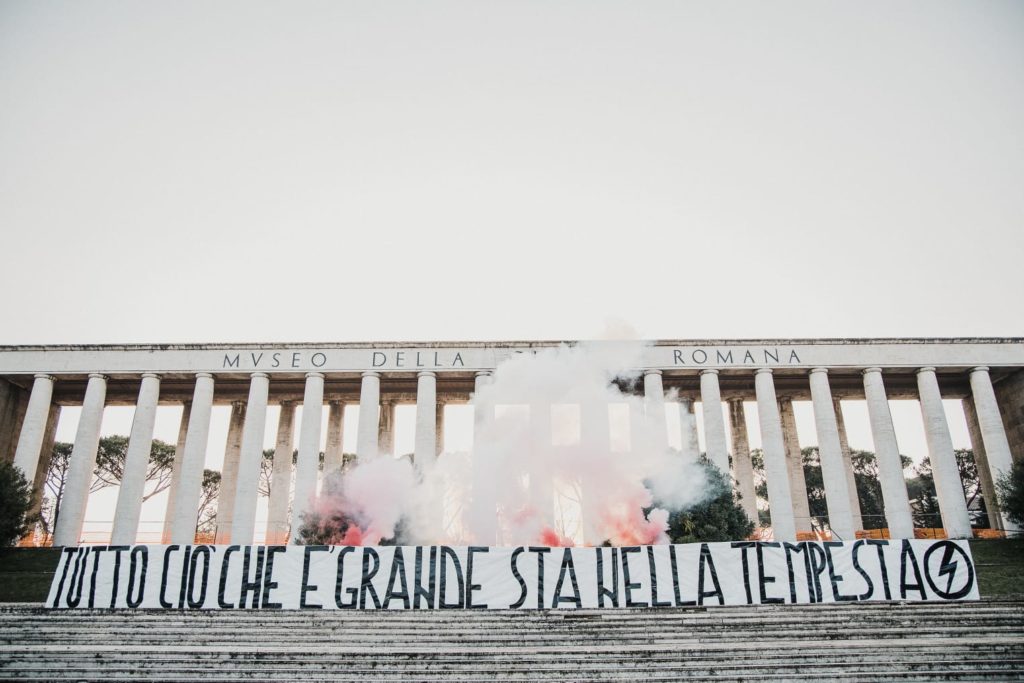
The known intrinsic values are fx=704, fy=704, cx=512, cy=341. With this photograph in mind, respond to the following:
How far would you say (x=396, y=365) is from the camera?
34.8m

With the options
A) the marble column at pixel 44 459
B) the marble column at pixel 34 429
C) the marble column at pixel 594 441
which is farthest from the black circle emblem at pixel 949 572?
the marble column at pixel 34 429

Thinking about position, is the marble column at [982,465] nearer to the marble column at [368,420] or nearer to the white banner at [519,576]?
the white banner at [519,576]

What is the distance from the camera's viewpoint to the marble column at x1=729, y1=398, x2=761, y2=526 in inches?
1412

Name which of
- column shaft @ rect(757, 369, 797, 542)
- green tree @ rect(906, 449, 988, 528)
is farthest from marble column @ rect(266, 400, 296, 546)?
green tree @ rect(906, 449, 988, 528)

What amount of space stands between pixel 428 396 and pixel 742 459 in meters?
17.3

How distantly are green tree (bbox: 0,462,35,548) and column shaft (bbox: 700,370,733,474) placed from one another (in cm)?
2858

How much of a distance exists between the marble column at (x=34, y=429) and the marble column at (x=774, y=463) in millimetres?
33889

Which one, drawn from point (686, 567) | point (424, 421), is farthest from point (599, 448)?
point (686, 567)

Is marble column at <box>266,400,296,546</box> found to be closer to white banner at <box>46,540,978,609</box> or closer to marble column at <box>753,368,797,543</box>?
white banner at <box>46,540,978,609</box>

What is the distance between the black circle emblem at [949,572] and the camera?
17.8m

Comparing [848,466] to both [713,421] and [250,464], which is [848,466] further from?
[250,464]

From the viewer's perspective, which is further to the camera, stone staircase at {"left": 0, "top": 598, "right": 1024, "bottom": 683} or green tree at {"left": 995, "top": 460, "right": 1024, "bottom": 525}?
green tree at {"left": 995, "top": 460, "right": 1024, "bottom": 525}

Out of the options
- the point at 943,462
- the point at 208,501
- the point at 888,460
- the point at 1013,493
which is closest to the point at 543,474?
the point at 888,460

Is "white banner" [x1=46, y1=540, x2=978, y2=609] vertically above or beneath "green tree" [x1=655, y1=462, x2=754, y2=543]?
beneath
